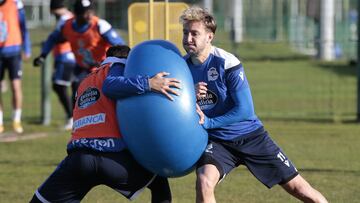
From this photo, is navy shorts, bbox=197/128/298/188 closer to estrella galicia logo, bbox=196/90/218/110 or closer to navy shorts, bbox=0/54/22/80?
estrella galicia logo, bbox=196/90/218/110

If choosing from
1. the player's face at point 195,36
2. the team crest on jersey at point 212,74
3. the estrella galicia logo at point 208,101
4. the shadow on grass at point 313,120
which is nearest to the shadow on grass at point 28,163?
the estrella galicia logo at point 208,101

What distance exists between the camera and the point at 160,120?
5543 mm

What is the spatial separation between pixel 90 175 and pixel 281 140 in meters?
7.16

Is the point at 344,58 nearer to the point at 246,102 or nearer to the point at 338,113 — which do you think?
the point at 338,113

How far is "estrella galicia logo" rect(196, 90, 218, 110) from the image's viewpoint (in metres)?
6.50

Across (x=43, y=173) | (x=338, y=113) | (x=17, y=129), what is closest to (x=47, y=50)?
(x=17, y=129)

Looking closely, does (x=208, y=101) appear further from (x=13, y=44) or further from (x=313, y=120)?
(x=313, y=120)

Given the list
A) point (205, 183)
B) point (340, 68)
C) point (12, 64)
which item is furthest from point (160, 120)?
point (340, 68)

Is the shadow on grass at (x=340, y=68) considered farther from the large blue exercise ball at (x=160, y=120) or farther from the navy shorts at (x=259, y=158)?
the large blue exercise ball at (x=160, y=120)

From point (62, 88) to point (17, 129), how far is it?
1133 millimetres

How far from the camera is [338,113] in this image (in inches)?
639

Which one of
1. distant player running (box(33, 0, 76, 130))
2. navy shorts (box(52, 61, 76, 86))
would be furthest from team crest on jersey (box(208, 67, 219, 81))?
navy shorts (box(52, 61, 76, 86))

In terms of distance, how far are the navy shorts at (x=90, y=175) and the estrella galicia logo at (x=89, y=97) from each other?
30cm

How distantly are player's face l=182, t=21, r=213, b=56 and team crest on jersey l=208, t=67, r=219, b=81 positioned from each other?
19cm
